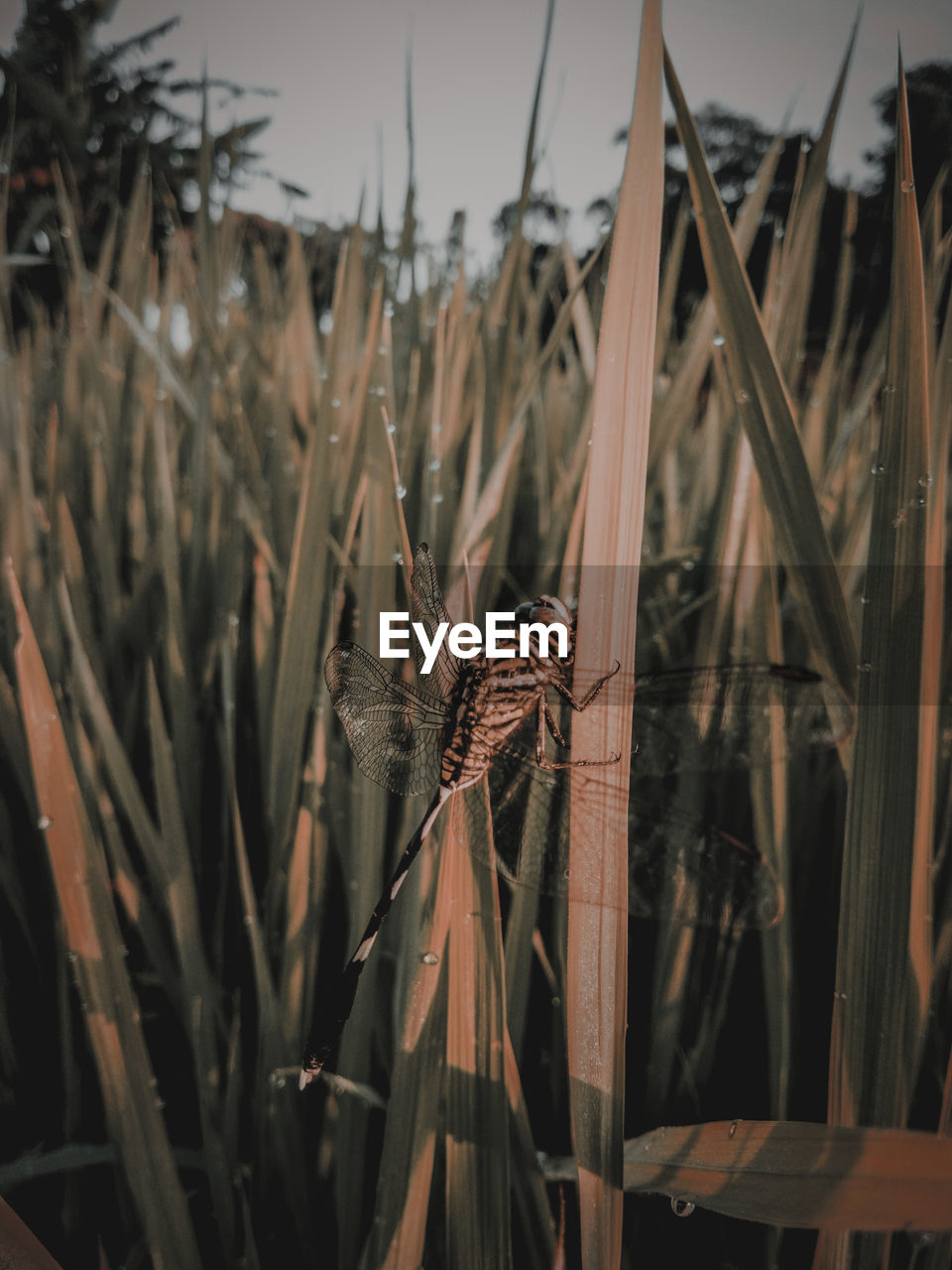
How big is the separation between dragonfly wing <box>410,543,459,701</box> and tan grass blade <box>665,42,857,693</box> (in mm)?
165

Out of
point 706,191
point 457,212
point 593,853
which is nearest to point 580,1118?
point 593,853

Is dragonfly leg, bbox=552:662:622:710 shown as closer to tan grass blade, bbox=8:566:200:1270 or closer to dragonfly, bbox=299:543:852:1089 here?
dragonfly, bbox=299:543:852:1089

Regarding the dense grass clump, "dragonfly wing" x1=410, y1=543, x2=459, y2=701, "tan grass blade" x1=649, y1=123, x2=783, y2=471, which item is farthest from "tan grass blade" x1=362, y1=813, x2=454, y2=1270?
"tan grass blade" x1=649, y1=123, x2=783, y2=471

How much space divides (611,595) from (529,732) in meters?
0.11

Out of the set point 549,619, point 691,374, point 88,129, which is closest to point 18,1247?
point 549,619

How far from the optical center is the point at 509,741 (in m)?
0.32

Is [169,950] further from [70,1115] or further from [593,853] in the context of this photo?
[593,853]

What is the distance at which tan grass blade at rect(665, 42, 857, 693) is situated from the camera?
276mm

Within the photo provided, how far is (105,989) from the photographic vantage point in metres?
0.29

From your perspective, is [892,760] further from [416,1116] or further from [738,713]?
[416,1116]

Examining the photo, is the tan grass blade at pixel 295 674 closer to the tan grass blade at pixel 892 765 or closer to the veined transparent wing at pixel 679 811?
the veined transparent wing at pixel 679 811

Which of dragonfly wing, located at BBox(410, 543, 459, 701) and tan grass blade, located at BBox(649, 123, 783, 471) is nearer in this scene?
dragonfly wing, located at BBox(410, 543, 459, 701)

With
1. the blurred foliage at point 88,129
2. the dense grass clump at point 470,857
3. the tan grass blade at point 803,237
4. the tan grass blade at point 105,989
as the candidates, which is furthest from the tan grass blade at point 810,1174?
the blurred foliage at point 88,129

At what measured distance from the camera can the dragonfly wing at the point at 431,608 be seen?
1.01 ft
